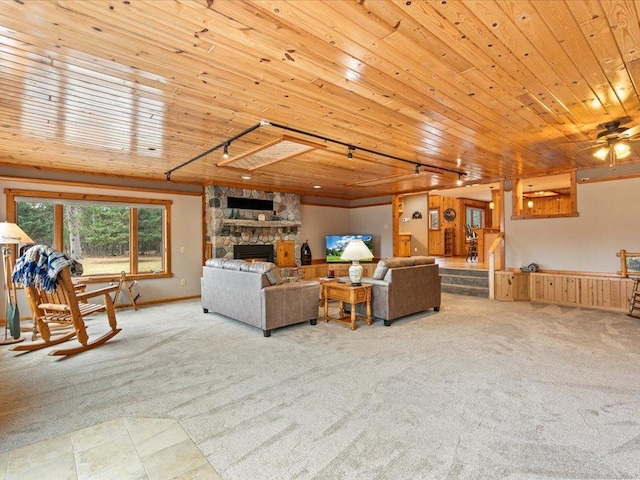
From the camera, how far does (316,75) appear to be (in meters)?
2.45

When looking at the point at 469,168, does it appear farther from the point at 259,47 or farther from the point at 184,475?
the point at 184,475

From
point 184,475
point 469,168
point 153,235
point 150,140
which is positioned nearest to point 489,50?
point 184,475

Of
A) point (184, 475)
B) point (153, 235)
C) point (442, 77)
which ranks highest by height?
point (442, 77)

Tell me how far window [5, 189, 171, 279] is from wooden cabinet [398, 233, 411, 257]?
5941 mm

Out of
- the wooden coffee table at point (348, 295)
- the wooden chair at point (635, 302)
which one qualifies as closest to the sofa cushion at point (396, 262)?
the wooden coffee table at point (348, 295)

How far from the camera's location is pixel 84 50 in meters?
2.08

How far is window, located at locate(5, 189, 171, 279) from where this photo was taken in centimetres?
535

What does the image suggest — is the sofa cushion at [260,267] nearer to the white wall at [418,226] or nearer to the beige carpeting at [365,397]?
the beige carpeting at [365,397]

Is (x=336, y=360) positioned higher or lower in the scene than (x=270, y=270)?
lower

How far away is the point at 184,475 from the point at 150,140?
3.50 metres

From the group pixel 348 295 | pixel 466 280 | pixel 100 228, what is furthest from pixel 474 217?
pixel 100 228

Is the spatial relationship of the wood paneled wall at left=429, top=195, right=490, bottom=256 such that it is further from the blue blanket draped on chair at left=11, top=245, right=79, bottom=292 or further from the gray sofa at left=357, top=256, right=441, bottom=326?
the blue blanket draped on chair at left=11, top=245, right=79, bottom=292

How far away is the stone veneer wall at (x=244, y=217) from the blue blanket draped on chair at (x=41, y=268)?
3378 mm

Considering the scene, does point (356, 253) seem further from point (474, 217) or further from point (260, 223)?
point (474, 217)
